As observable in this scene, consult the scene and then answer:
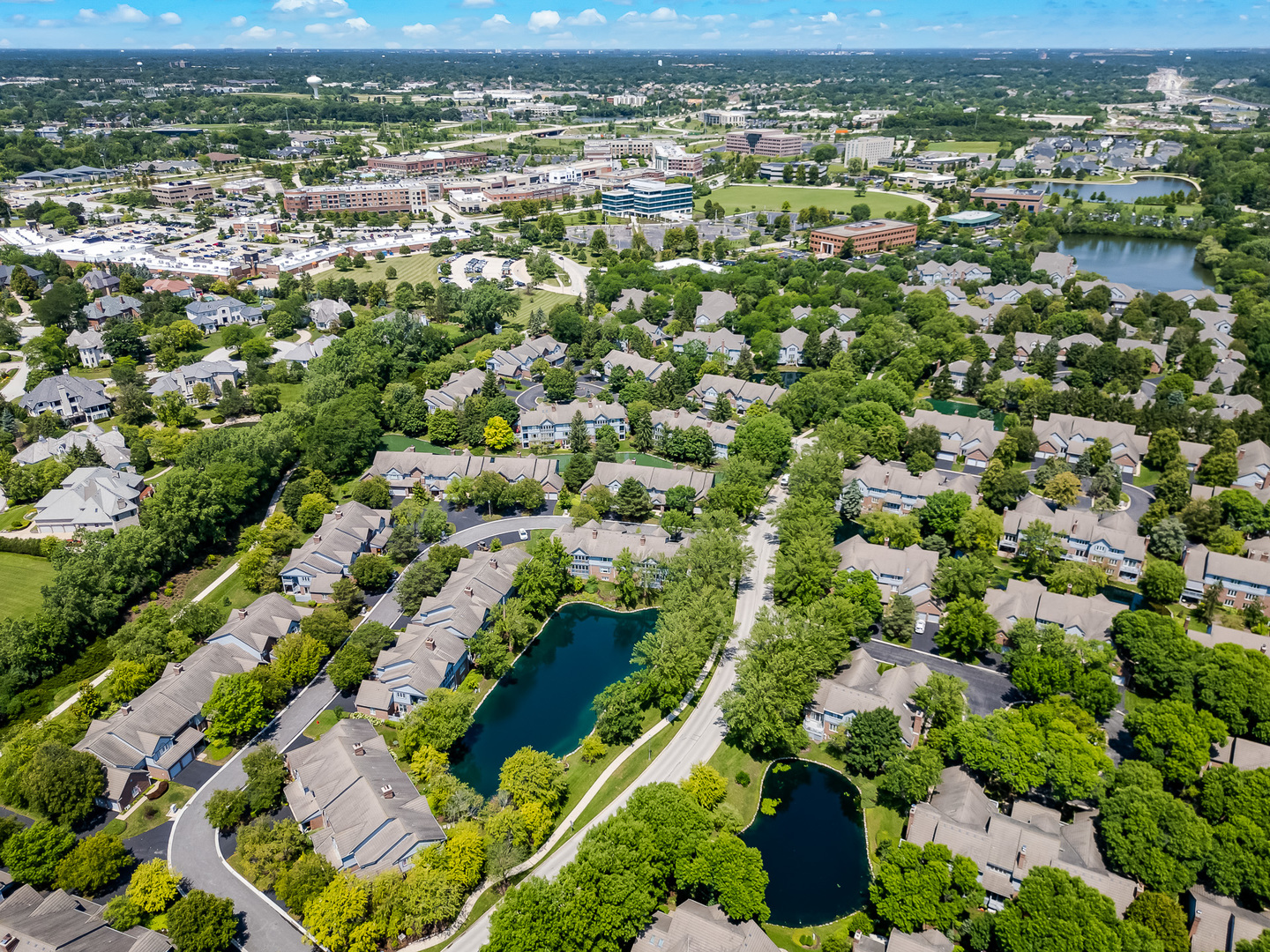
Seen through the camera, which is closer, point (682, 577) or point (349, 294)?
point (682, 577)

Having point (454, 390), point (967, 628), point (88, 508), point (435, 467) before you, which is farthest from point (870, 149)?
point (88, 508)

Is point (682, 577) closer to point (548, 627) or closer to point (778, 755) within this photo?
point (548, 627)

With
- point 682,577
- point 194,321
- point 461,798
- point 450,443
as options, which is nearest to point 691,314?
point 450,443

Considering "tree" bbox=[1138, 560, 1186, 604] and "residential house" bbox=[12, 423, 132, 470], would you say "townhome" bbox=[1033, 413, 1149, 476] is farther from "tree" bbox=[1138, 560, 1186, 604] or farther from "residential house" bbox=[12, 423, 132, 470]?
"residential house" bbox=[12, 423, 132, 470]

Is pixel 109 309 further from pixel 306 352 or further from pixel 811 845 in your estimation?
pixel 811 845

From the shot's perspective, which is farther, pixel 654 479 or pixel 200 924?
pixel 654 479

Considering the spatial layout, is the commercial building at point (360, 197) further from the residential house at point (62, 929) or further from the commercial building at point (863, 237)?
the residential house at point (62, 929)

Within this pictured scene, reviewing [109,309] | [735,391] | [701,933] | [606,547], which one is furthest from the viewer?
[109,309]
